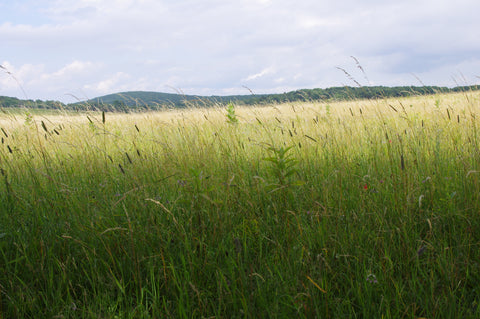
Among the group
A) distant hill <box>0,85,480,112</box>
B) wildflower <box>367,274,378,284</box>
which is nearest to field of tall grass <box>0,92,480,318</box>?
wildflower <box>367,274,378,284</box>

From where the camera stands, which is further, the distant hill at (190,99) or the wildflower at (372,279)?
the distant hill at (190,99)

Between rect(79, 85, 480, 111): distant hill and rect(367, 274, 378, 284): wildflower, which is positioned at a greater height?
rect(79, 85, 480, 111): distant hill

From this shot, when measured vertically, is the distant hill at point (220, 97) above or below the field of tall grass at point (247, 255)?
above

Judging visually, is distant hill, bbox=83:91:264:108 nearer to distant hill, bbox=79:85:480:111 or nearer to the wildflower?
distant hill, bbox=79:85:480:111

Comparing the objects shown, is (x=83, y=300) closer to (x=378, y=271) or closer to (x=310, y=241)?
(x=310, y=241)

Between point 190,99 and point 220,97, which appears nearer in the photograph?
point 190,99

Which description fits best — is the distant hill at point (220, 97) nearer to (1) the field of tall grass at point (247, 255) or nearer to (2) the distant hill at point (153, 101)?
(2) the distant hill at point (153, 101)

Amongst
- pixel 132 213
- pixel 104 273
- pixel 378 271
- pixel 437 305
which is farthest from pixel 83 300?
pixel 437 305

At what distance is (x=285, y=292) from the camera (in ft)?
4.34

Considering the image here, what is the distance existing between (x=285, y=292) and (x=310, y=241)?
15.0 inches

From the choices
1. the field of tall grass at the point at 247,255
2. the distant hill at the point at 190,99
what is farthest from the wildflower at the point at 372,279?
the distant hill at the point at 190,99

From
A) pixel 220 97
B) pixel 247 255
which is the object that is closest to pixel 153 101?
pixel 220 97

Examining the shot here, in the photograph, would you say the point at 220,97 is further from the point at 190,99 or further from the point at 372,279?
the point at 372,279

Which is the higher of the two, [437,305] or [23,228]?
[23,228]
